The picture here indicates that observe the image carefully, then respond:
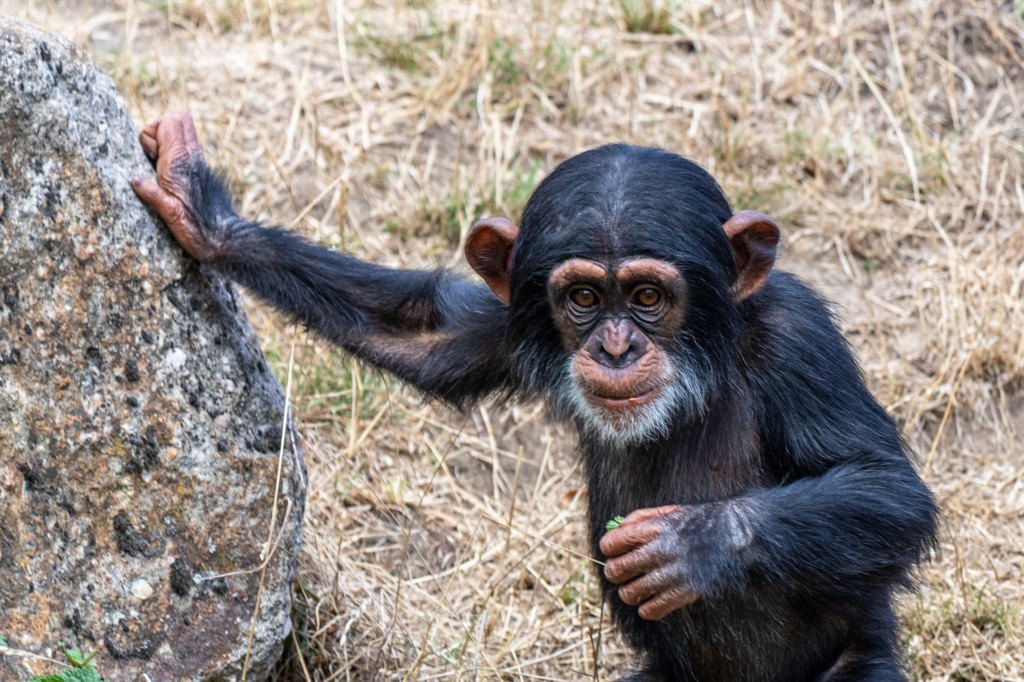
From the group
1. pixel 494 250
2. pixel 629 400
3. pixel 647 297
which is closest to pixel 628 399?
pixel 629 400

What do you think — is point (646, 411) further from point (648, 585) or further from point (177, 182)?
point (177, 182)

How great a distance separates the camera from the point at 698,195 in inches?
182

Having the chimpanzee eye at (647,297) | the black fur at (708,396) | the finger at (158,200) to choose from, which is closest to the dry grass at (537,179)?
the black fur at (708,396)

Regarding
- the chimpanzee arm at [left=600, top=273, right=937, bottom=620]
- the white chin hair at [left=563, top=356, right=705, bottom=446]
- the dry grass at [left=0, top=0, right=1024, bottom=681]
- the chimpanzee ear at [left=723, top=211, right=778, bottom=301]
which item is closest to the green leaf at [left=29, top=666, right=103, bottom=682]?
the dry grass at [left=0, top=0, right=1024, bottom=681]

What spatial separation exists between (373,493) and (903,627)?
8.91 feet

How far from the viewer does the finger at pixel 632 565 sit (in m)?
4.23

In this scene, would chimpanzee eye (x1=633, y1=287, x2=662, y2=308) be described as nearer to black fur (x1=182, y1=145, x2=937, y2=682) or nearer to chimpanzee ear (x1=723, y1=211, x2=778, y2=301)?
black fur (x1=182, y1=145, x2=937, y2=682)

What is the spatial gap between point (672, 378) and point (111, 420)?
2035 millimetres

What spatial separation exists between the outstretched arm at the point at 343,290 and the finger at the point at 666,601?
1.25m

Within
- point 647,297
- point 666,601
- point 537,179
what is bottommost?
point 537,179

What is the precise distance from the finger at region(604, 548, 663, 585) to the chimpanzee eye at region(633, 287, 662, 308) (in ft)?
2.83

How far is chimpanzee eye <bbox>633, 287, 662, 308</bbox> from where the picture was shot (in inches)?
176

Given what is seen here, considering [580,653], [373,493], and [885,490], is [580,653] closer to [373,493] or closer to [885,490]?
[373,493]

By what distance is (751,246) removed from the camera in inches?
179
